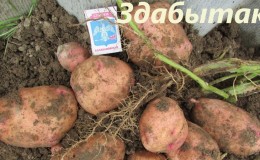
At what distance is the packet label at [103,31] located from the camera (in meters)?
1.29

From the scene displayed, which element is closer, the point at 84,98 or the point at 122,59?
the point at 84,98

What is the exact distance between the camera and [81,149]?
1.27 metres

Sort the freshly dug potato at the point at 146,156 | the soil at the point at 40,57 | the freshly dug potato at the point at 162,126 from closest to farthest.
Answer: the freshly dug potato at the point at 162,126, the freshly dug potato at the point at 146,156, the soil at the point at 40,57

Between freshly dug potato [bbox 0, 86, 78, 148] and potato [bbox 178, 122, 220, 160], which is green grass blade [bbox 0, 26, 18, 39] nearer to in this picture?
freshly dug potato [bbox 0, 86, 78, 148]

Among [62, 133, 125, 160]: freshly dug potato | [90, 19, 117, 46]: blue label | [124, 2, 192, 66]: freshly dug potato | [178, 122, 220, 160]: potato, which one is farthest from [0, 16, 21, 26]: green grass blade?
[178, 122, 220, 160]: potato

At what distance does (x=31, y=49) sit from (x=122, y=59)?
0.39 meters

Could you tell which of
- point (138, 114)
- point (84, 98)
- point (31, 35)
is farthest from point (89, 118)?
point (31, 35)

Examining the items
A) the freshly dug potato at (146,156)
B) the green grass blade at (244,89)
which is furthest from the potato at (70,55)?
the green grass blade at (244,89)

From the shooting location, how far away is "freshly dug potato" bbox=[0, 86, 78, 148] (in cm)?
125

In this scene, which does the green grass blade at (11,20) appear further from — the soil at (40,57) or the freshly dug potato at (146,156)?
the freshly dug potato at (146,156)

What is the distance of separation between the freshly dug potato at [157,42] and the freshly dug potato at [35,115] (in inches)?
12.3

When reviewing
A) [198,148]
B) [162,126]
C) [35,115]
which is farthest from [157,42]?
[35,115]

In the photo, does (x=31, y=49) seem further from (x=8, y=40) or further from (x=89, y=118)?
(x=89, y=118)

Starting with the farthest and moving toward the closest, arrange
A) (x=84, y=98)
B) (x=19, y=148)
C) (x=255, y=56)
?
1. (x=255, y=56)
2. (x=19, y=148)
3. (x=84, y=98)
